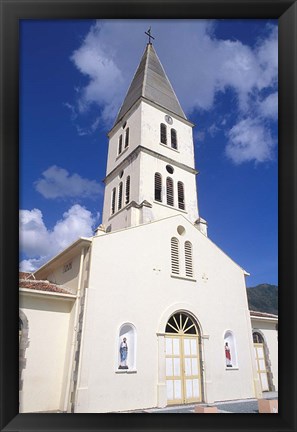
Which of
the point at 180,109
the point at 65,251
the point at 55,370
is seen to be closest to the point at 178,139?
the point at 180,109

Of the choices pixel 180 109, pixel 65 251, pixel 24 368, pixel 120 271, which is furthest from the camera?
pixel 180 109

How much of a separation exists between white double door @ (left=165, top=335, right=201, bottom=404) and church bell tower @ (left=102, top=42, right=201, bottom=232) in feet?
23.1

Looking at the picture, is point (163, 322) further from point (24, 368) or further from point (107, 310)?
point (24, 368)

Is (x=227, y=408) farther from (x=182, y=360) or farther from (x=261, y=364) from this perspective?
(x=261, y=364)

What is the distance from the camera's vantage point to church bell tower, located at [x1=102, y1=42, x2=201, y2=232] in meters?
19.3

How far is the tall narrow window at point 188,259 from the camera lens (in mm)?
14383

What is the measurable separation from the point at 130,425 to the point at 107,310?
6.26 metres

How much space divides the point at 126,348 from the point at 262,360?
28.6 ft

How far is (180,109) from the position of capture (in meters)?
25.2

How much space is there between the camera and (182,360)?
493 inches

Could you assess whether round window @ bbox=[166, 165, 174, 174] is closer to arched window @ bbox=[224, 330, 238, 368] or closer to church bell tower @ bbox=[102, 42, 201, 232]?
church bell tower @ bbox=[102, 42, 201, 232]

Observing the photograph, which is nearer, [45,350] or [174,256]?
[45,350]
